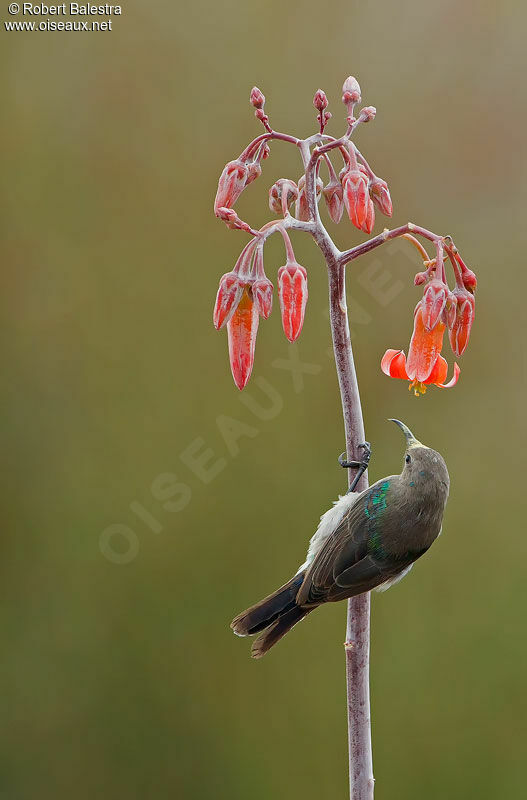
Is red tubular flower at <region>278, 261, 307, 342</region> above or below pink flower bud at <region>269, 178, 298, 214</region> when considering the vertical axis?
below

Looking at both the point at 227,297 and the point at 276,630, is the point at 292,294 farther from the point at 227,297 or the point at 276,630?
the point at 276,630

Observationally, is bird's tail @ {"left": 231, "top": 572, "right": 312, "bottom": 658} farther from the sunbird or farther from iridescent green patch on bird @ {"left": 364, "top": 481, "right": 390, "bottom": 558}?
iridescent green patch on bird @ {"left": 364, "top": 481, "right": 390, "bottom": 558}

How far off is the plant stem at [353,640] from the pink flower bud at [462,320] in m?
0.12

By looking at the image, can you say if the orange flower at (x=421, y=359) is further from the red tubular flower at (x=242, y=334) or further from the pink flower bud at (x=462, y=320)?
the red tubular flower at (x=242, y=334)

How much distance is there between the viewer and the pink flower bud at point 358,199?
73cm

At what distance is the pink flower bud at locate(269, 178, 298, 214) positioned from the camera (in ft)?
2.57

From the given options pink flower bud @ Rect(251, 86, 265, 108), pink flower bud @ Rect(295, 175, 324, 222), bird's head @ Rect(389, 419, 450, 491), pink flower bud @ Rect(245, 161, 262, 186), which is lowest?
bird's head @ Rect(389, 419, 450, 491)

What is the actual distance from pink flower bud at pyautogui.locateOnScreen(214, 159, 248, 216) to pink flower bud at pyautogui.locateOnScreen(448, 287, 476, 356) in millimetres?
230

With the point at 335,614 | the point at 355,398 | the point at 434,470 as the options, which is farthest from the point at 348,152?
the point at 335,614

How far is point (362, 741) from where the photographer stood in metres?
0.74

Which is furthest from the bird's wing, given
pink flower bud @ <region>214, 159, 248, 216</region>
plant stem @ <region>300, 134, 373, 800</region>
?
pink flower bud @ <region>214, 159, 248, 216</region>

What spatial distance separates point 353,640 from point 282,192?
0.42 metres

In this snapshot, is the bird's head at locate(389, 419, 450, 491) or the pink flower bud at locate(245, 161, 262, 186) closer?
the pink flower bud at locate(245, 161, 262, 186)

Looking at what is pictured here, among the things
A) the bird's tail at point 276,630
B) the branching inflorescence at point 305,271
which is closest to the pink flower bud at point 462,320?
the branching inflorescence at point 305,271
